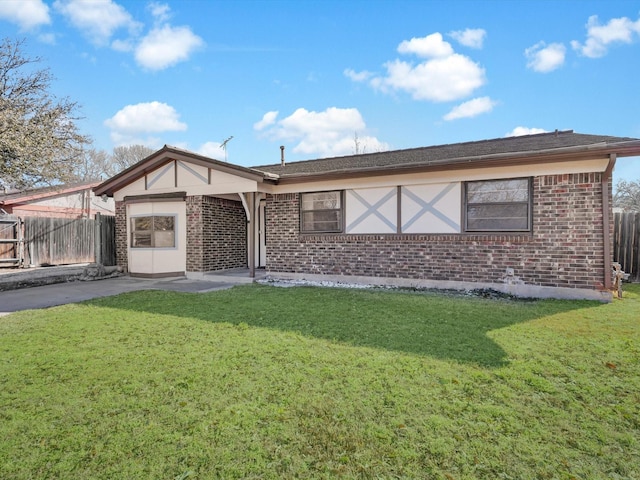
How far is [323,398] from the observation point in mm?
2881

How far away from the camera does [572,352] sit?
12.7 feet

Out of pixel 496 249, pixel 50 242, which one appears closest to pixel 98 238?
pixel 50 242

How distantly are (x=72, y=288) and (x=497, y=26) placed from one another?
13.5 meters

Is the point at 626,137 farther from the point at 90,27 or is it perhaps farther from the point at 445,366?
the point at 90,27

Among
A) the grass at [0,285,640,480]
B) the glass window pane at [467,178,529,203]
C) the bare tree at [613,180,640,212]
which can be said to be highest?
the bare tree at [613,180,640,212]

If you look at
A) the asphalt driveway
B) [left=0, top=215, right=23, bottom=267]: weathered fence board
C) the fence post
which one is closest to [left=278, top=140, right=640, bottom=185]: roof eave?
the asphalt driveway

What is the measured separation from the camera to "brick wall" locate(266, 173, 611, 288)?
675cm

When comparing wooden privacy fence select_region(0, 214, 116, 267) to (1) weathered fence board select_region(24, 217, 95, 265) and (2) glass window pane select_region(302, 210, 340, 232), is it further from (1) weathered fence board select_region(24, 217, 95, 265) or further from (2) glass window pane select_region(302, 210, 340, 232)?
(2) glass window pane select_region(302, 210, 340, 232)

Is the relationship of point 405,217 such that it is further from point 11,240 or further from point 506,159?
point 11,240

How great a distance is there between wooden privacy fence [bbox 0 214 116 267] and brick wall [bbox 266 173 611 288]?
7078 millimetres

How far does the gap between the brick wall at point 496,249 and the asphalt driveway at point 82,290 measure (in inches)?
→ 107

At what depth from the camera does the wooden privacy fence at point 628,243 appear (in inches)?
369

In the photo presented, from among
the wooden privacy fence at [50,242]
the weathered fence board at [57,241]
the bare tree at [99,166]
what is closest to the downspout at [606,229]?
the wooden privacy fence at [50,242]

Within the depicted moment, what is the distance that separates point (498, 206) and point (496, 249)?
36.6 inches
